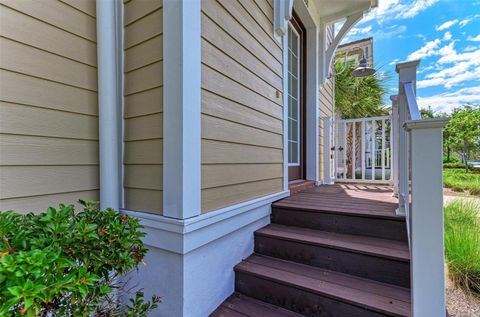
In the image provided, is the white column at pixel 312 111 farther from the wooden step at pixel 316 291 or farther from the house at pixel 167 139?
the wooden step at pixel 316 291

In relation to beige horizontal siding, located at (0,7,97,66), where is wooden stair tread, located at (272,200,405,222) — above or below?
below

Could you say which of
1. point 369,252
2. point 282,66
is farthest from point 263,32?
point 369,252

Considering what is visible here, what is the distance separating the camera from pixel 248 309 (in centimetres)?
167

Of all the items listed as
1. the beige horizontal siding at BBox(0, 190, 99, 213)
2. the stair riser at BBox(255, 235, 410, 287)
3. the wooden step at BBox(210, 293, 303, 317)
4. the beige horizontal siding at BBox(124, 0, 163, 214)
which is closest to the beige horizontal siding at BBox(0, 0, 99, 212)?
the beige horizontal siding at BBox(0, 190, 99, 213)

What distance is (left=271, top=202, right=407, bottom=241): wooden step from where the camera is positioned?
1861 mm

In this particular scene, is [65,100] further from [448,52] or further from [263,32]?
[448,52]

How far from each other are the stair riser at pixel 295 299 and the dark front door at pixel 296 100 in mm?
1918

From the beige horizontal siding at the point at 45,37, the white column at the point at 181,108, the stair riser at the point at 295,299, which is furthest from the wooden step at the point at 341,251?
the beige horizontal siding at the point at 45,37

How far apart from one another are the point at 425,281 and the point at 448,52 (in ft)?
115

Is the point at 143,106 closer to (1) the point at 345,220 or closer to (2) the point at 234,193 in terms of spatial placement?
(2) the point at 234,193

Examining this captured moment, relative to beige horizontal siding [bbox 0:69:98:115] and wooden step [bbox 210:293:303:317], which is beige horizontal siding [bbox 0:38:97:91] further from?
wooden step [bbox 210:293:303:317]

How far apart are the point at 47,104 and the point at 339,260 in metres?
2.12

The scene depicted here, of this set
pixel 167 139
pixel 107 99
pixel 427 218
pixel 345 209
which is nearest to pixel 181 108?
pixel 167 139

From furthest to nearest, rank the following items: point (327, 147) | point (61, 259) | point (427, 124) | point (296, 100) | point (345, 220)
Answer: point (327, 147), point (296, 100), point (345, 220), point (427, 124), point (61, 259)
